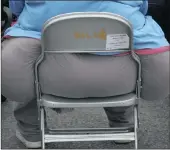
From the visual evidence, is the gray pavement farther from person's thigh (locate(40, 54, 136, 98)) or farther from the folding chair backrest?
the folding chair backrest

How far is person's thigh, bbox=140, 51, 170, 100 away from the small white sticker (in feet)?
Result: 0.44

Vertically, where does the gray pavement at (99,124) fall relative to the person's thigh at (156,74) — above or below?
below

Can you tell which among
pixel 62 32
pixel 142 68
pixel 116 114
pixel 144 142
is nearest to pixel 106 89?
pixel 142 68

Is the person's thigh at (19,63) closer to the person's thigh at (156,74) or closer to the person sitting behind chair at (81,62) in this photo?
the person sitting behind chair at (81,62)

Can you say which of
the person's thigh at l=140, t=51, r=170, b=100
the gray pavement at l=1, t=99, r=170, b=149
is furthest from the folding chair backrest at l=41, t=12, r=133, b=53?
the gray pavement at l=1, t=99, r=170, b=149

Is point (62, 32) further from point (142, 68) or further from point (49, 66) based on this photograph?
point (142, 68)

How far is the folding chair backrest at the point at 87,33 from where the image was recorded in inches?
77.6

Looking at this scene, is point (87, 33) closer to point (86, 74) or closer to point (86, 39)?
point (86, 39)

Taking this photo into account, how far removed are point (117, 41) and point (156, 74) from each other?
0.92 feet

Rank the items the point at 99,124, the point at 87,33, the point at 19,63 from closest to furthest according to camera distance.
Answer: the point at 87,33, the point at 19,63, the point at 99,124

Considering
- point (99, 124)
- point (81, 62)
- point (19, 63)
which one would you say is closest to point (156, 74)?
point (81, 62)

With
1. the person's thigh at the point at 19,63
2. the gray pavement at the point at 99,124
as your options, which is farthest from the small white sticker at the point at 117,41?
the gray pavement at the point at 99,124

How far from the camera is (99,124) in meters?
3.01

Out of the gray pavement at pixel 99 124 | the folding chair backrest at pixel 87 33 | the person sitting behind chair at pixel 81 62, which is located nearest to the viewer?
the folding chair backrest at pixel 87 33
